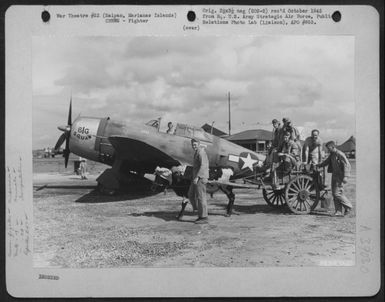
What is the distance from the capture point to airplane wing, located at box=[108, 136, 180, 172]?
369cm

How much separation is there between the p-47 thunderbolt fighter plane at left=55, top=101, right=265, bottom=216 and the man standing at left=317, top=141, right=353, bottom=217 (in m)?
0.69

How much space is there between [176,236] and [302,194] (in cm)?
132

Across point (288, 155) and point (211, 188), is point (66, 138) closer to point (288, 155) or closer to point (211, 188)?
point (211, 188)

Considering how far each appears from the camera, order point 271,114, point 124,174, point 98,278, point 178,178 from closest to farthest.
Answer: point 98,278 → point 271,114 → point 178,178 → point 124,174

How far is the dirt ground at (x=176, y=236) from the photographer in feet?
9.45

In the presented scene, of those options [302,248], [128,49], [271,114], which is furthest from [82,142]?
[302,248]

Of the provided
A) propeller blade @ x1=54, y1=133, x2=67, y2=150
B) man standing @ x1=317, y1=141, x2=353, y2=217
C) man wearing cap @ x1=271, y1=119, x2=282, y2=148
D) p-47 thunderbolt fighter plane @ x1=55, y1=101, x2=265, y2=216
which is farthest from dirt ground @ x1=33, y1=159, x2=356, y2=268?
man wearing cap @ x1=271, y1=119, x2=282, y2=148

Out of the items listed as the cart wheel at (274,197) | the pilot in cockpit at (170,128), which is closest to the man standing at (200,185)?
the pilot in cockpit at (170,128)

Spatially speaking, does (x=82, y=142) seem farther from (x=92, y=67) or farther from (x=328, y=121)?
(x=328, y=121)

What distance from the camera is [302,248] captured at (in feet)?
9.62

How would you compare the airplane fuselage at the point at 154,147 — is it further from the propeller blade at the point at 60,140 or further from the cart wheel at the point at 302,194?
the cart wheel at the point at 302,194

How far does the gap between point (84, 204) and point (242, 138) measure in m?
1.73

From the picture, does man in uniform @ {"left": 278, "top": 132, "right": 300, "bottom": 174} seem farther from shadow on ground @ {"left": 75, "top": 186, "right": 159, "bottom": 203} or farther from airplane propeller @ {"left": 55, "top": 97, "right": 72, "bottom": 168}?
airplane propeller @ {"left": 55, "top": 97, "right": 72, "bottom": 168}

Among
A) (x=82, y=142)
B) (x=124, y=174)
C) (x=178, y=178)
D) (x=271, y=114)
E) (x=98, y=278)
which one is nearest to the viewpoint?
(x=98, y=278)
